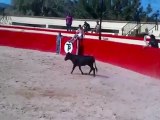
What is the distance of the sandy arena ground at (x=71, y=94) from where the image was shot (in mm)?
11148

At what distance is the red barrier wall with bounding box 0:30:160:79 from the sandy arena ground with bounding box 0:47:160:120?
0.55 m

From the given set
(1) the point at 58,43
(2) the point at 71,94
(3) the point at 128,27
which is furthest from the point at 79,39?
(3) the point at 128,27

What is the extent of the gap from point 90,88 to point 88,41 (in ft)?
36.1

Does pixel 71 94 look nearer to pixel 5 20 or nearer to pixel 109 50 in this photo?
pixel 109 50

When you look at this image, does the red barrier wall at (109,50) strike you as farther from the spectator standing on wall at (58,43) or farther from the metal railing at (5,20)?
the metal railing at (5,20)

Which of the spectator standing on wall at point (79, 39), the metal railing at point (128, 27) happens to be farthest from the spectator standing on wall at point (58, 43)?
the metal railing at point (128, 27)

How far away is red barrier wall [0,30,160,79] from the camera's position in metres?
19.9

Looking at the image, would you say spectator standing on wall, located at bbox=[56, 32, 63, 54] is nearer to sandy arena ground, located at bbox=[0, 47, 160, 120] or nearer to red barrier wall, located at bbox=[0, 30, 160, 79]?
red barrier wall, located at bbox=[0, 30, 160, 79]

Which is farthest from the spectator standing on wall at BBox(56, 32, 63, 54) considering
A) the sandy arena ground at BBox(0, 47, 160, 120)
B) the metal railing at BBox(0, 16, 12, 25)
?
the metal railing at BBox(0, 16, 12, 25)

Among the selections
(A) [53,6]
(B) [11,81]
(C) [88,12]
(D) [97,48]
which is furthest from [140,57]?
(A) [53,6]

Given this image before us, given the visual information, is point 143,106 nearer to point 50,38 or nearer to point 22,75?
point 22,75

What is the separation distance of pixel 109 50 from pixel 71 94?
10590mm

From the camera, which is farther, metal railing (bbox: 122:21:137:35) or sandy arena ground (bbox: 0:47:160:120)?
metal railing (bbox: 122:21:137:35)

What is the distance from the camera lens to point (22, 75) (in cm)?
1702
